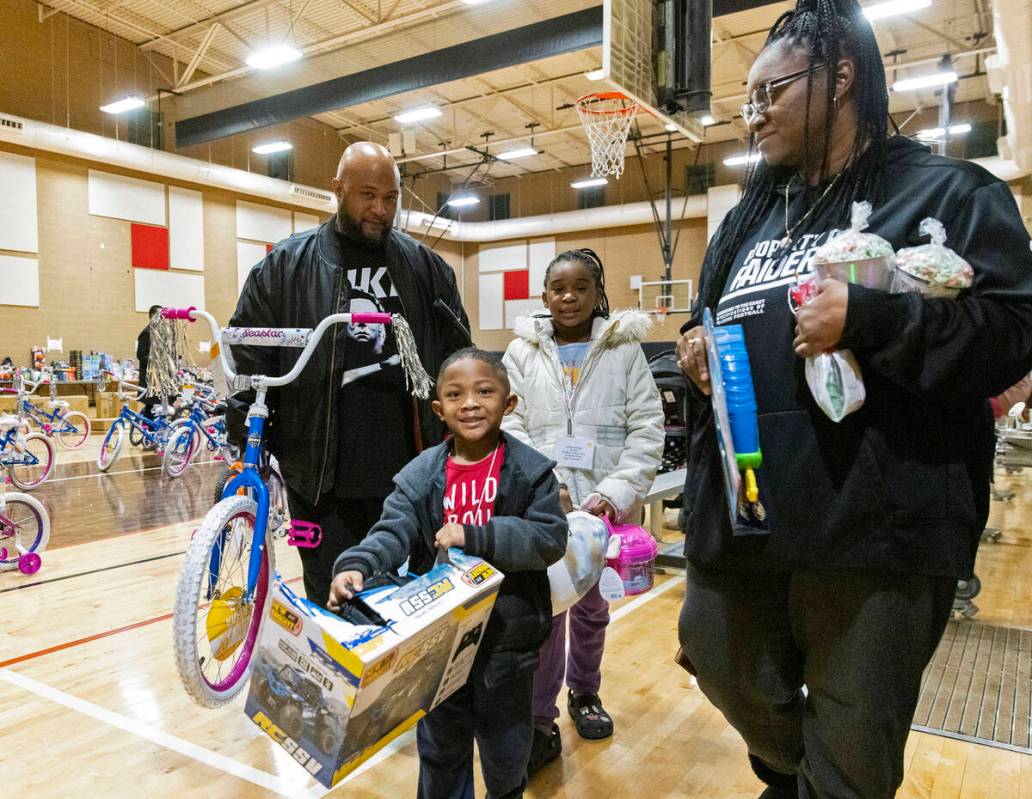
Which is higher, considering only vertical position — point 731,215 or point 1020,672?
point 731,215

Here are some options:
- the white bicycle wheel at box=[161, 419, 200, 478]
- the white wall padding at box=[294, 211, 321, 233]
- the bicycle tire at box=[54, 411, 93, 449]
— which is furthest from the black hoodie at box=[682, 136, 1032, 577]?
the white wall padding at box=[294, 211, 321, 233]

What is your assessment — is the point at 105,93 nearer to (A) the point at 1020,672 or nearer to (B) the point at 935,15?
Result: (B) the point at 935,15

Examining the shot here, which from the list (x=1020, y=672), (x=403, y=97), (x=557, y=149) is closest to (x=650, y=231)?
Result: (x=557, y=149)

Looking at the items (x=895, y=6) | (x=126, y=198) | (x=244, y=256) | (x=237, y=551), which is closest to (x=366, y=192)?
(x=237, y=551)

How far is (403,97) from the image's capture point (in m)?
13.7

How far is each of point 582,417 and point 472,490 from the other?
68 cm

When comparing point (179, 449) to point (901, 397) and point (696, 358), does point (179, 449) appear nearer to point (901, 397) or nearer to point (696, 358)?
point (696, 358)

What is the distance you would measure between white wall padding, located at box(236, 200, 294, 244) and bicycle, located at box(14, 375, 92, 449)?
4871 millimetres

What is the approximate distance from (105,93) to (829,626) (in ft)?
44.8

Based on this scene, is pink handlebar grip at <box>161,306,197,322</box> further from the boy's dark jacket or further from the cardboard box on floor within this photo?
the cardboard box on floor

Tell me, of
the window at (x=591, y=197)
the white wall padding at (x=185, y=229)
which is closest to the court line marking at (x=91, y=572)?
the white wall padding at (x=185, y=229)

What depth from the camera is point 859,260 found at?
93 centimetres

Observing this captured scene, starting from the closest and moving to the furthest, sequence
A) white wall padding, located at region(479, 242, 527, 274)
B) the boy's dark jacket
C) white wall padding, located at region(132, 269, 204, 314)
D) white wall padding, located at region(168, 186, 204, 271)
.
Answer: the boy's dark jacket → white wall padding, located at region(132, 269, 204, 314) → white wall padding, located at region(168, 186, 204, 271) → white wall padding, located at region(479, 242, 527, 274)

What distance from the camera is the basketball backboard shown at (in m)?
5.85
